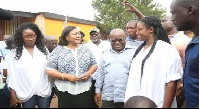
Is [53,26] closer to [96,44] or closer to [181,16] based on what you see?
[96,44]

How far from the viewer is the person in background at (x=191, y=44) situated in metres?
2.29

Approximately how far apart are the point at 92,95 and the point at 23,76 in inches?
36.9

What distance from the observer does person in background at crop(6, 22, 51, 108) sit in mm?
3605

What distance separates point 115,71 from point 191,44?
4.47ft

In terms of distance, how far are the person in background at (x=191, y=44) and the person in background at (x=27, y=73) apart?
1.92 meters

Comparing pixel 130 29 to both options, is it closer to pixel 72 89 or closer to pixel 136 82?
pixel 72 89

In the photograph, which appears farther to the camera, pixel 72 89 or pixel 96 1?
pixel 96 1

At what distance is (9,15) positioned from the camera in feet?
6.91

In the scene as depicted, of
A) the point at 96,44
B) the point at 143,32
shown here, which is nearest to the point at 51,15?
the point at 96,44

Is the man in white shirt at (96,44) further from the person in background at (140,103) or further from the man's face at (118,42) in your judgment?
the person in background at (140,103)

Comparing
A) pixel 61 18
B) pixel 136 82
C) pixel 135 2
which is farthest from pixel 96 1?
pixel 136 82

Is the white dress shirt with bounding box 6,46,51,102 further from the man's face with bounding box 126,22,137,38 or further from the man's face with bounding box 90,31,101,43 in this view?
the man's face with bounding box 90,31,101,43

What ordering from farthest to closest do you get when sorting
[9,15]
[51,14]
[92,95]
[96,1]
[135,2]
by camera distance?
[96,1] → [135,2] → [51,14] → [92,95] → [9,15]

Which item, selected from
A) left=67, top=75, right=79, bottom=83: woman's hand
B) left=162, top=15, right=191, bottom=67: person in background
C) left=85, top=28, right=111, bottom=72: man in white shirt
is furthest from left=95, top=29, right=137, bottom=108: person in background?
left=85, top=28, right=111, bottom=72: man in white shirt
